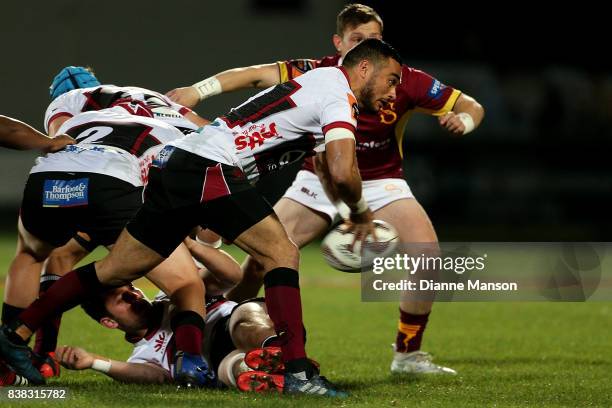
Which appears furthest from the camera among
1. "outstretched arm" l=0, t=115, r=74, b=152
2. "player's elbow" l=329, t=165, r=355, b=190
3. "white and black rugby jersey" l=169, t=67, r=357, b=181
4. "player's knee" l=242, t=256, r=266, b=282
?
"player's knee" l=242, t=256, r=266, b=282

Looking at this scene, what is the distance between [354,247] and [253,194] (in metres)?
0.77

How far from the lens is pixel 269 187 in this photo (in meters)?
11.1

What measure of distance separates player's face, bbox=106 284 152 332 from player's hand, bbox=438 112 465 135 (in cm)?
231

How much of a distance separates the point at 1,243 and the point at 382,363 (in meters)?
10.8

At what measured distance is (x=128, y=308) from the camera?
575 centimetres

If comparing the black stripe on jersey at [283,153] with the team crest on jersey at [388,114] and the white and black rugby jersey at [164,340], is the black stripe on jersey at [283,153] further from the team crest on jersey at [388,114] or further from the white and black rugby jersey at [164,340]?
the team crest on jersey at [388,114]

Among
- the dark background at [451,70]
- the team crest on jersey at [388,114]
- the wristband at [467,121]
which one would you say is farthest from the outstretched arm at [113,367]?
the dark background at [451,70]

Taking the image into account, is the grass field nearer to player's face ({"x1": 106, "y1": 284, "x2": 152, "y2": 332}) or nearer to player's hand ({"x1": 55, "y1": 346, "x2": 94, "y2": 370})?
player's hand ({"x1": 55, "y1": 346, "x2": 94, "y2": 370})

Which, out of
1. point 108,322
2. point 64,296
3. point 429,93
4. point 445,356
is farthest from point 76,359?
point 429,93

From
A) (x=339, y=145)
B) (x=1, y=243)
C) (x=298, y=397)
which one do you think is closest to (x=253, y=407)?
(x=298, y=397)

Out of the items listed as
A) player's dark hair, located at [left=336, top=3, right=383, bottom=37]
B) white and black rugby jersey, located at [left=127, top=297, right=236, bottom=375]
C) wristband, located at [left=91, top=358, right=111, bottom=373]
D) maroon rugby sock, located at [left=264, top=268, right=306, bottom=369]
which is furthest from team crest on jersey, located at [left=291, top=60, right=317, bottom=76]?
wristband, located at [left=91, top=358, right=111, bottom=373]

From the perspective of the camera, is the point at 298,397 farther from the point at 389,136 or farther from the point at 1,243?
the point at 1,243

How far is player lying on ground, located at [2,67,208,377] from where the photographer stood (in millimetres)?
5648

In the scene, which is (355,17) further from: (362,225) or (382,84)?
(362,225)
